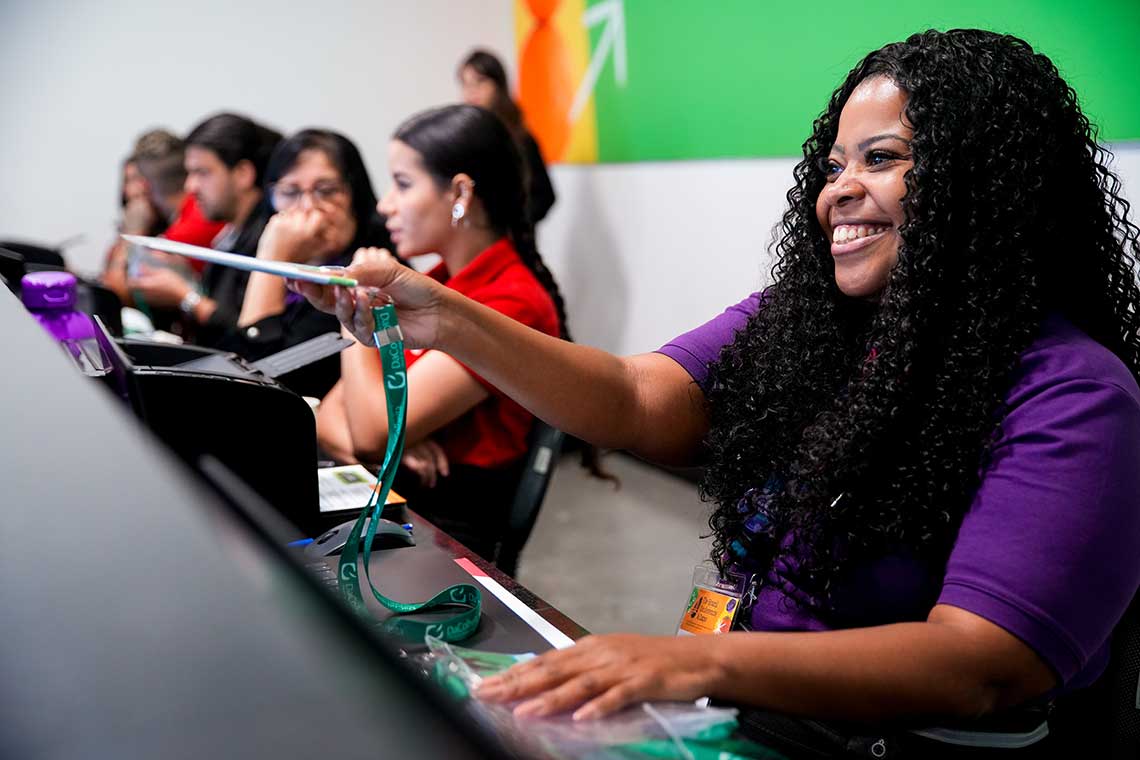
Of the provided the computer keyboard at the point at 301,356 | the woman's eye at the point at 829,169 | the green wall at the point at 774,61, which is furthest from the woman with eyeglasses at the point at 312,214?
the woman's eye at the point at 829,169

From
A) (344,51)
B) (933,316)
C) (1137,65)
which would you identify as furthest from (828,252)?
(344,51)

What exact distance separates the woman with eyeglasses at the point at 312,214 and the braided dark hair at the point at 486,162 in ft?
1.52

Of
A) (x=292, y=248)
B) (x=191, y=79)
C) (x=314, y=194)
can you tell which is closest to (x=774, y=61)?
(x=314, y=194)

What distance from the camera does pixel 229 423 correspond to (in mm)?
1190

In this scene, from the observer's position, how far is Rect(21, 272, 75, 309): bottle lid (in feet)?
5.81

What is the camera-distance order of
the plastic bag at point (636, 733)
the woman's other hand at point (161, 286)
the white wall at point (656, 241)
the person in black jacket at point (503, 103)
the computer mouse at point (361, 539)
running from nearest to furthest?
the plastic bag at point (636, 733) < the computer mouse at point (361, 539) < the white wall at point (656, 241) < the woman's other hand at point (161, 286) < the person in black jacket at point (503, 103)

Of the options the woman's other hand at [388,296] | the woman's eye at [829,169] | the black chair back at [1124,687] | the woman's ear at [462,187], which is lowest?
the black chair back at [1124,687]

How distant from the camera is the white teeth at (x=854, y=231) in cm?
120

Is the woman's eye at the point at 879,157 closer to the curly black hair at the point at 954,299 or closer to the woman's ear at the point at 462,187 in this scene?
the curly black hair at the point at 954,299

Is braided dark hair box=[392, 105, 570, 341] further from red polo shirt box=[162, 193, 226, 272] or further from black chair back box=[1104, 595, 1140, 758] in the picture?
red polo shirt box=[162, 193, 226, 272]

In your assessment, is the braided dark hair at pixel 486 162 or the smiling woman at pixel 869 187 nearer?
the smiling woman at pixel 869 187

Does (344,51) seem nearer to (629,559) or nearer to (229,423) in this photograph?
(629,559)

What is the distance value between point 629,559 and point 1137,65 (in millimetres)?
2007

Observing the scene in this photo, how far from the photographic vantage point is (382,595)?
1.10 m
